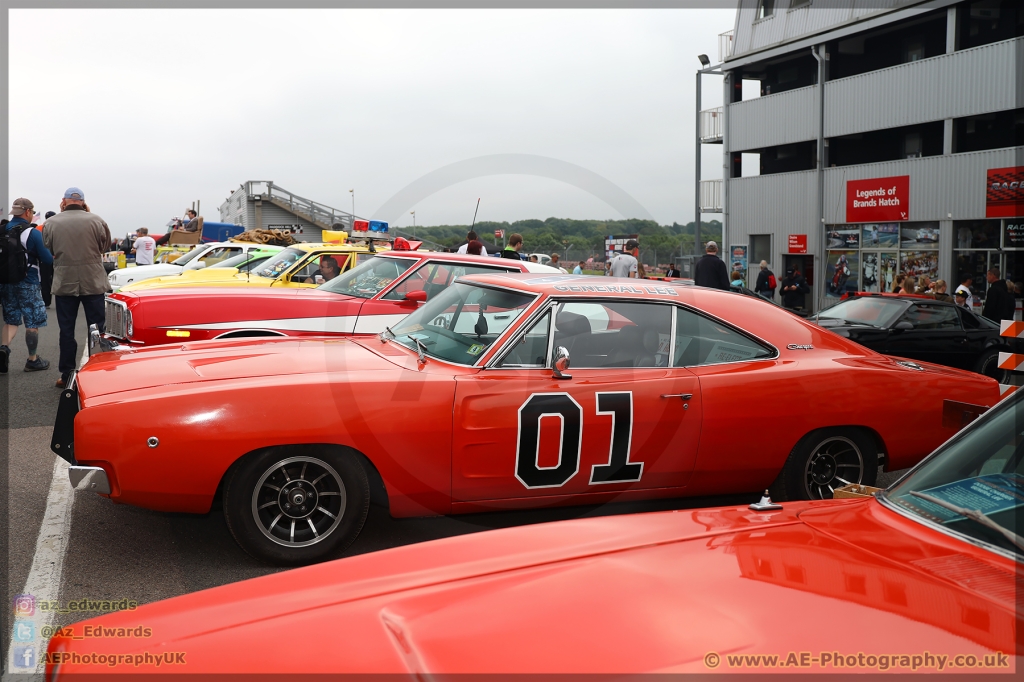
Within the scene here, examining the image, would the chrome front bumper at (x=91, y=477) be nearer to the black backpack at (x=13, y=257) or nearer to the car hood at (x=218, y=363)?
the car hood at (x=218, y=363)

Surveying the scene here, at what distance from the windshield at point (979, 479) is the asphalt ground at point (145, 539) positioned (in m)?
2.58

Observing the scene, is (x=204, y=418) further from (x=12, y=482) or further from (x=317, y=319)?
(x=317, y=319)

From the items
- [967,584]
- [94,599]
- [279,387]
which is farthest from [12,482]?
[967,584]

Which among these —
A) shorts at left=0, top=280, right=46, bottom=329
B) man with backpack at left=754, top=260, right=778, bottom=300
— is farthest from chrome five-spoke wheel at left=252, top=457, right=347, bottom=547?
man with backpack at left=754, top=260, right=778, bottom=300

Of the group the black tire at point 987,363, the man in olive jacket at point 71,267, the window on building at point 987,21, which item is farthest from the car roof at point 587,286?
the window on building at point 987,21

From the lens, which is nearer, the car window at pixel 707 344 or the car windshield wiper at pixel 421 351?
the car windshield wiper at pixel 421 351

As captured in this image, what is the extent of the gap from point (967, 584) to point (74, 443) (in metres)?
3.52

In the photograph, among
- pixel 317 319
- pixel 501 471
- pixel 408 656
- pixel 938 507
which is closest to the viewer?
→ pixel 408 656

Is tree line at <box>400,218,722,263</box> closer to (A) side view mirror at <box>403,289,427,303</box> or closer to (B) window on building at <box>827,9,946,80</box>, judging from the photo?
(A) side view mirror at <box>403,289,427,303</box>

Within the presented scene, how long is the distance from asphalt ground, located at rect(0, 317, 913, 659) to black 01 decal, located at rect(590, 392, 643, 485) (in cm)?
61

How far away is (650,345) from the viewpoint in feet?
14.4

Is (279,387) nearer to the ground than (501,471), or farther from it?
farther from it

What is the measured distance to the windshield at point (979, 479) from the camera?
1.89 metres

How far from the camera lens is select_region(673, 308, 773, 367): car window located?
4.44 meters
